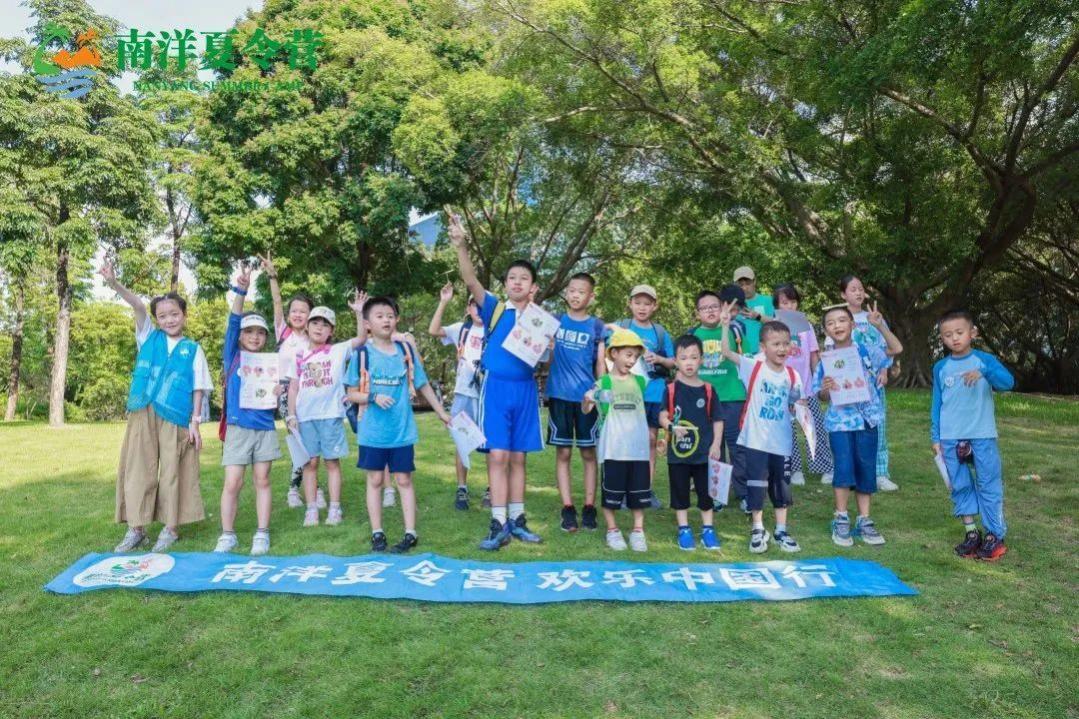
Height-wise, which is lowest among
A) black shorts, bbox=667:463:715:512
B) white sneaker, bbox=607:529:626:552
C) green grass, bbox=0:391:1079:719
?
green grass, bbox=0:391:1079:719

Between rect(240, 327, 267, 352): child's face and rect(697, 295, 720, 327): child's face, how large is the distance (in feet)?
11.1

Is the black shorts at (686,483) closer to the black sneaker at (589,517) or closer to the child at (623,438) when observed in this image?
the child at (623,438)

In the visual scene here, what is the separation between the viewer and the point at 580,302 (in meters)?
5.39

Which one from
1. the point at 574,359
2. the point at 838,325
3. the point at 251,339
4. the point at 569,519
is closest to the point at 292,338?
the point at 251,339

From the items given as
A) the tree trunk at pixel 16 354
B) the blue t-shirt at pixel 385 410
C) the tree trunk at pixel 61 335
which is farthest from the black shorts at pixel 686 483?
the tree trunk at pixel 16 354

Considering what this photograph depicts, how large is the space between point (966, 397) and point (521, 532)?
10.6 ft

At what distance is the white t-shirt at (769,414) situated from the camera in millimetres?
5020

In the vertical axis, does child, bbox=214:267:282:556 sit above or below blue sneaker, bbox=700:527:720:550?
above

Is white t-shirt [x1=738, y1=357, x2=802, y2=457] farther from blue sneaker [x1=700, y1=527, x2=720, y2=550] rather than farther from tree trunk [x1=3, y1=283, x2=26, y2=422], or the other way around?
tree trunk [x1=3, y1=283, x2=26, y2=422]

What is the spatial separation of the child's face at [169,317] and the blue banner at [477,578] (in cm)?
158

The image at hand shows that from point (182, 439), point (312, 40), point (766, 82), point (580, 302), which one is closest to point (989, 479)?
point (580, 302)

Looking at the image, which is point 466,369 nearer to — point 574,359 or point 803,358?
point 574,359

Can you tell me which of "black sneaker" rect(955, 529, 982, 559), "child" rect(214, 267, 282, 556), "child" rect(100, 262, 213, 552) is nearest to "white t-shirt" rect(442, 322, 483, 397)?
"child" rect(214, 267, 282, 556)

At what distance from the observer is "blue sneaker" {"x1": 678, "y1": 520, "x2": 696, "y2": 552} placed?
5012 mm
